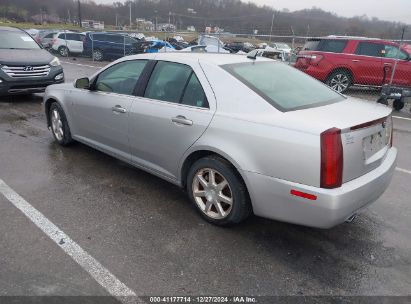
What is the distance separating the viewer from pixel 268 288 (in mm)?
2582

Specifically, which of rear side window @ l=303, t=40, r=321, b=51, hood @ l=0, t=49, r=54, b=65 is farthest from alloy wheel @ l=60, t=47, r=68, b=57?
rear side window @ l=303, t=40, r=321, b=51

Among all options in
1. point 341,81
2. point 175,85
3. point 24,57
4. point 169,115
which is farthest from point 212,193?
point 341,81

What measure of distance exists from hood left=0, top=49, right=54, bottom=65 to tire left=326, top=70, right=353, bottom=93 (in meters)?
7.99

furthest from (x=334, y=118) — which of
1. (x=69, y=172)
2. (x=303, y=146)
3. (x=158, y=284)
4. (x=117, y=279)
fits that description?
Answer: (x=69, y=172)

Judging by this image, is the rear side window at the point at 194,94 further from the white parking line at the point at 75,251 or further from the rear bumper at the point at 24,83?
the rear bumper at the point at 24,83

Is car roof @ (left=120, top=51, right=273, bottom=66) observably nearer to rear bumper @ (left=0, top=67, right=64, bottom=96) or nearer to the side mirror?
the side mirror

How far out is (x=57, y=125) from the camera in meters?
5.44

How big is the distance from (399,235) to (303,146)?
1.50 metres

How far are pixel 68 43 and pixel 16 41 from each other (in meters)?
14.6

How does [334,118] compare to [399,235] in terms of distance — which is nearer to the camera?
[334,118]

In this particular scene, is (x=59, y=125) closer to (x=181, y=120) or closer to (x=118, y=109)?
(x=118, y=109)

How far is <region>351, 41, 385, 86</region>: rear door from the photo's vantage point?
34.9 feet

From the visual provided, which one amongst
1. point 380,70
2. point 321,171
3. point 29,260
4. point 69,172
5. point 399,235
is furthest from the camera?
point 380,70

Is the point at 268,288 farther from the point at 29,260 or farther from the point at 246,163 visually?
the point at 29,260
